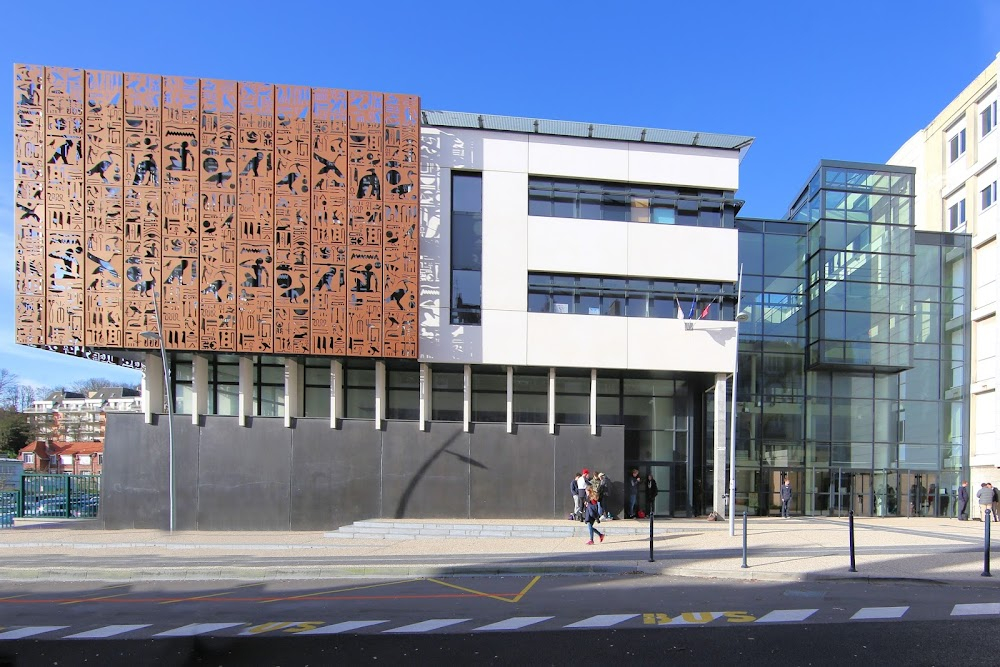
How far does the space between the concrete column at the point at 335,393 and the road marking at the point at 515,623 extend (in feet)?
47.2

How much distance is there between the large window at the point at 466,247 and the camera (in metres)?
22.8

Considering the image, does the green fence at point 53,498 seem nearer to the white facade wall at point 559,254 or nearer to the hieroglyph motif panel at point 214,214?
the hieroglyph motif panel at point 214,214

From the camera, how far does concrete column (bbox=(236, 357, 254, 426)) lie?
22.0 metres

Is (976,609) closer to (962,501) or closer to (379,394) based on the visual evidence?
(379,394)

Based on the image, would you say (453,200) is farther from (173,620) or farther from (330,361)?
(173,620)

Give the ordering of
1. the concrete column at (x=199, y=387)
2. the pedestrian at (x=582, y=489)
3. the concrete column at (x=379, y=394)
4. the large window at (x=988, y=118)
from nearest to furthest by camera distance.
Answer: the pedestrian at (x=582, y=489)
the concrete column at (x=199, y=387)
the concrete column at (x=379, y=394)
the large window at (x=988, y=118)

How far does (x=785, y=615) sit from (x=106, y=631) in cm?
879

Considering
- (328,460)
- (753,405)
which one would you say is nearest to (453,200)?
(328,460)

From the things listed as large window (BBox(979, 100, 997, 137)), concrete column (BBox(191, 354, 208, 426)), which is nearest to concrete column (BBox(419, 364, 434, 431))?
concrete column (BBox(191, 354, 208, 426))

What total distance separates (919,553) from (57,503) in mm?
28219

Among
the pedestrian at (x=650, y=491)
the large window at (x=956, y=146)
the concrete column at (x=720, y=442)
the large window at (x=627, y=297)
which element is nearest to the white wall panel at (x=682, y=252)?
the large window at (x=627, y=297)

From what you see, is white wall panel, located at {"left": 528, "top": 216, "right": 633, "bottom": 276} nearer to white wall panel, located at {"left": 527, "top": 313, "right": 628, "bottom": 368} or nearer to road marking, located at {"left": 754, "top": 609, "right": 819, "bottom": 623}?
white wall panel, located at {"left": 527, "top": 313, "right": 628, "bottom": 368}

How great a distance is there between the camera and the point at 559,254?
23.4 m

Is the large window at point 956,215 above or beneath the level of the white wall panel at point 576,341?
above
